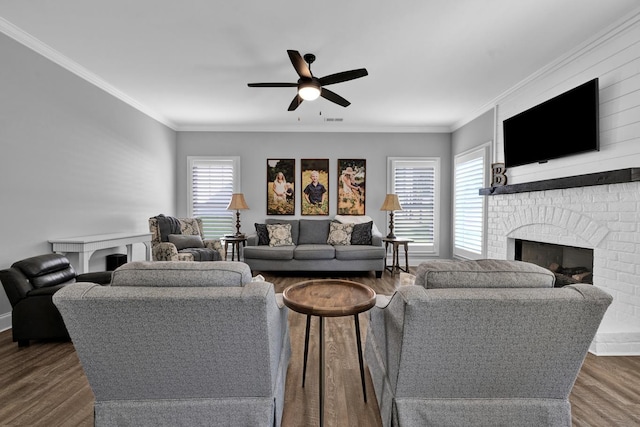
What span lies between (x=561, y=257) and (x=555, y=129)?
1.44 metres

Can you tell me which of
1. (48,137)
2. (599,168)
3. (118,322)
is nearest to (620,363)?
(599,168)

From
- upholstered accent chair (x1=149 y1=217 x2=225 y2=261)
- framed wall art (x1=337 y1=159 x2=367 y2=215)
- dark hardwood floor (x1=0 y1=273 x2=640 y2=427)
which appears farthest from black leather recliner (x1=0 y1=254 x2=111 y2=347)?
framed wall art (x1=337 y1=159 x2=367 y2=215)

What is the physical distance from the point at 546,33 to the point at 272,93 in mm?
3109

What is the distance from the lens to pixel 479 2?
242cm

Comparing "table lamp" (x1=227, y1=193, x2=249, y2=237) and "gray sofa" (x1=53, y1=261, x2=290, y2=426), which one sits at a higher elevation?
"table lamp" (x1=227, y1=193, x2=249, y2=237)

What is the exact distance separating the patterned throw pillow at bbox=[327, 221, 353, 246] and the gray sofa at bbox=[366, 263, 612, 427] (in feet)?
12.6

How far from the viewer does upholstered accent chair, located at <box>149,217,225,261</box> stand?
4223mm

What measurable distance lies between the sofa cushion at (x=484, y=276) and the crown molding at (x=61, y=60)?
397 cm

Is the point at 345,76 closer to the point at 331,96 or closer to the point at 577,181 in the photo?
the point at 331,96

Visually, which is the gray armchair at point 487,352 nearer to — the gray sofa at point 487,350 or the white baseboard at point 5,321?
the gray sofa at point 487,350

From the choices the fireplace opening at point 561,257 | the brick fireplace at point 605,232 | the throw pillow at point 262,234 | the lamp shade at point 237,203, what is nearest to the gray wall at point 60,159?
the lamp shade at point 237,203

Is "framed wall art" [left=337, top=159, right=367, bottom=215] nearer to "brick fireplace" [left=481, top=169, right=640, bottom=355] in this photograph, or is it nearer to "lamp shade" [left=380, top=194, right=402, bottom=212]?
"lamp shade" [left=380, top=194, right=402, bottom=212]

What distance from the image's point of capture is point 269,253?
5.01m

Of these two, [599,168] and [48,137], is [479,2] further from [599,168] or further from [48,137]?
[48,137]
